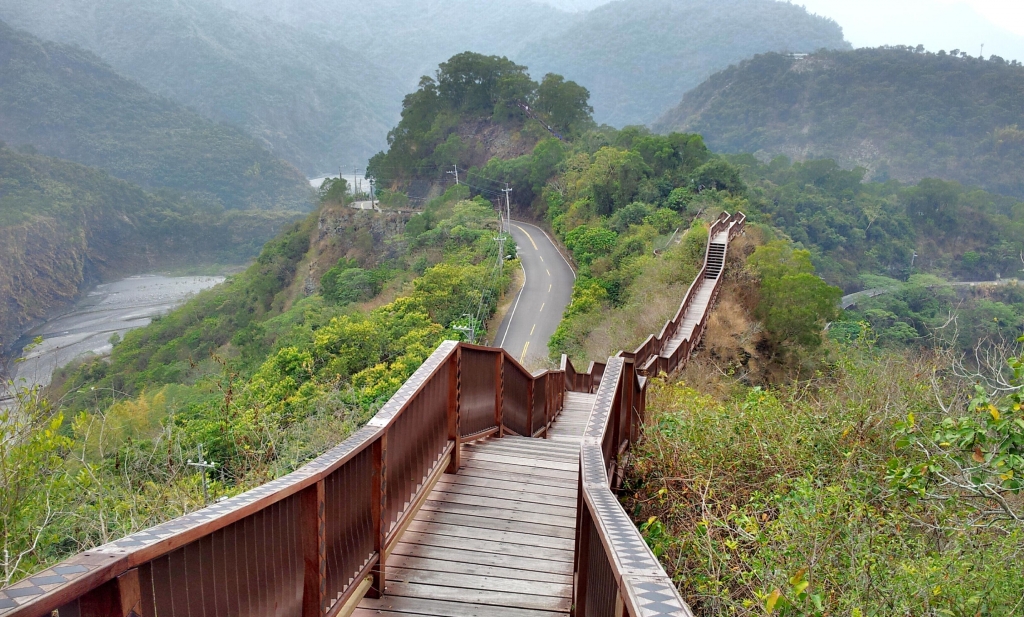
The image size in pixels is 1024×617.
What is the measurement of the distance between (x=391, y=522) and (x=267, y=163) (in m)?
150

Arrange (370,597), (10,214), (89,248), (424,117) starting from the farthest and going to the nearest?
1. (89,248)
2. (10,214)
3. (424,117)
4. (370,597)

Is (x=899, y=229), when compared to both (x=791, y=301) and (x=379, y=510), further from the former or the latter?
(x=379, y=510)

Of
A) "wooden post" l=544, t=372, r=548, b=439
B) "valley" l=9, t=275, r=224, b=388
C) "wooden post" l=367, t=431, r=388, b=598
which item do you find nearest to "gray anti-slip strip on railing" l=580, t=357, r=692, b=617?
"wooden post" l=367, t=431, r=388, b=598

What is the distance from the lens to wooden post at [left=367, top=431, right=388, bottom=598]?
3.90 meters

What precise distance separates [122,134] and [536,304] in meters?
135

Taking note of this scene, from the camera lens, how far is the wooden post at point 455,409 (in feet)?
18.0

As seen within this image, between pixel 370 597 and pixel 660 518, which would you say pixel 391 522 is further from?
pixel 660 518

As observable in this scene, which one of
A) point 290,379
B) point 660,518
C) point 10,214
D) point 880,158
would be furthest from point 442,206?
point 880,158

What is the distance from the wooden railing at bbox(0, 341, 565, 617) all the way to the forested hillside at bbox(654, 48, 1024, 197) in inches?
4207

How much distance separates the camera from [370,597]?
397cm

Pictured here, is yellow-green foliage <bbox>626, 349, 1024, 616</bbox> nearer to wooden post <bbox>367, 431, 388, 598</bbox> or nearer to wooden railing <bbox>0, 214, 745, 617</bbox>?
wooden railing <bbox>0, 214, 745, 617</bbox>

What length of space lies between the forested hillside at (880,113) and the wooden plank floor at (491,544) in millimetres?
105826

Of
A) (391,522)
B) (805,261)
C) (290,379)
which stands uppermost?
(805,261)

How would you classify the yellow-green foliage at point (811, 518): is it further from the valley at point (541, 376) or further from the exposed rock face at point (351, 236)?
the exposed rock face at point (351, 236)
